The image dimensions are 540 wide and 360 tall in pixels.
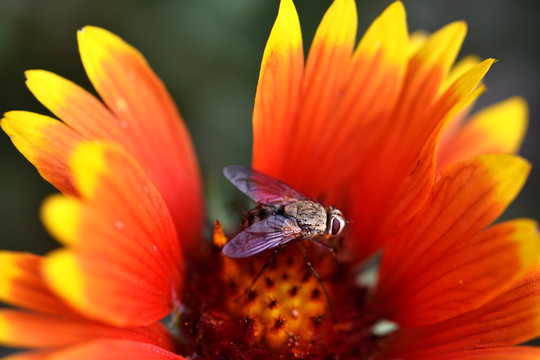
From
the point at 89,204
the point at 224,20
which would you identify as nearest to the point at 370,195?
the point at 89,204

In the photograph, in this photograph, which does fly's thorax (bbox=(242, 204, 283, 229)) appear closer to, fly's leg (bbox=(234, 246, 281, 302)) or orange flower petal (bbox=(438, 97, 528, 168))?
fly's leg (bbox=(234, 246, 281, 302))

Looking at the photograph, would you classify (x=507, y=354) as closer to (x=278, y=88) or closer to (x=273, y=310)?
(x=273, y=310)

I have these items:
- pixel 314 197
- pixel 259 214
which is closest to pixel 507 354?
pixel 259 214

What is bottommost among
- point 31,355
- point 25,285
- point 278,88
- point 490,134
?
point 31,355

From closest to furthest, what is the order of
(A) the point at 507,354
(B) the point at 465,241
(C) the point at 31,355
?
(C) the point at 31,355, (A) the point at 507,354, (B) the point at 465,241

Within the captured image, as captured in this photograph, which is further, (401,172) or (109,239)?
(401,172)
